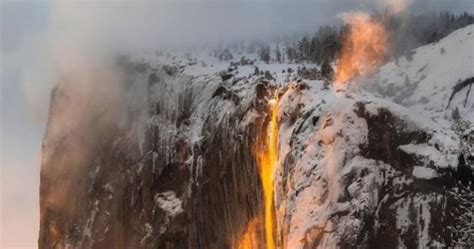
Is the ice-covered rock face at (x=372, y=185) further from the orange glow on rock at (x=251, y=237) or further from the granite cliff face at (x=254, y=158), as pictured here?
the orange glow on rock at (x=251, y=237)

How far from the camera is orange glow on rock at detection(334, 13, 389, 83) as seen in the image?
50.4 m

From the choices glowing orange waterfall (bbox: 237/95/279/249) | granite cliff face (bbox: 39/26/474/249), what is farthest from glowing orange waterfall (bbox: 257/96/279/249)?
granite cliff face (bbox: 39/26/474/249)

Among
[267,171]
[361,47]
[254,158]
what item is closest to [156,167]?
[254,158]

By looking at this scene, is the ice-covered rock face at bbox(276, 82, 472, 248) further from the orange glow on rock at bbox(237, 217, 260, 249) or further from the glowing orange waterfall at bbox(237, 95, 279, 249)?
the orange glow on rock at bbox(237, 217, 260, 249)

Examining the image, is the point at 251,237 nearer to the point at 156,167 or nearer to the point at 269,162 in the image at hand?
the point at 269,162

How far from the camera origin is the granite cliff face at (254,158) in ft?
115

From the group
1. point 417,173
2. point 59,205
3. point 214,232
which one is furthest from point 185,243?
point 417,173

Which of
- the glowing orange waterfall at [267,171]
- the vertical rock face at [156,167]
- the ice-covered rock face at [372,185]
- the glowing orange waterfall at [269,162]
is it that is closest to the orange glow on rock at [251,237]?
the glowing orange waterfall at [267,171]

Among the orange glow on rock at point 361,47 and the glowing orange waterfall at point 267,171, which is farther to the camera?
the orange glow on rock at point 361,47

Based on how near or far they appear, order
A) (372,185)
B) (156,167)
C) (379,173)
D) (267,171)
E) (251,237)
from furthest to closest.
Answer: (156,167) → (251,237) → (267,171) → (379,173) → (372,185)

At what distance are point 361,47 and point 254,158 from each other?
50.7 ft

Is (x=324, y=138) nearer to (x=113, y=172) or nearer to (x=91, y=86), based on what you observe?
(x=113, y=172)

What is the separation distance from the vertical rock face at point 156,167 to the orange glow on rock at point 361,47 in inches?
236

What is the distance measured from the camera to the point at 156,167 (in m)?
58.9
